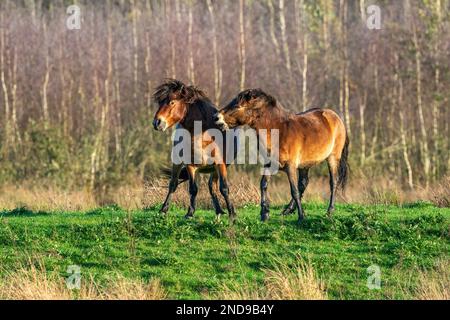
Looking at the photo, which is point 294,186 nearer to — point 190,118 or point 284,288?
point 190,118

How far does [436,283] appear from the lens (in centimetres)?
1238

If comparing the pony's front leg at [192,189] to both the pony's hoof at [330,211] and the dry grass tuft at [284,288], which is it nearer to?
the pony's hoof at [330,211]

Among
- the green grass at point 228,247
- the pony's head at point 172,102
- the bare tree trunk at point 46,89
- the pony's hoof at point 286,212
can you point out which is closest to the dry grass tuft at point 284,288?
the green grass at point 228,247

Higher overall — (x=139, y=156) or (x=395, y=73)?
(x=395, y=73)

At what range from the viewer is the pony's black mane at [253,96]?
1533 centimetres

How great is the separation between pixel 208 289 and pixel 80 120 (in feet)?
75.4

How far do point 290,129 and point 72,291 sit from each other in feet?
16.2

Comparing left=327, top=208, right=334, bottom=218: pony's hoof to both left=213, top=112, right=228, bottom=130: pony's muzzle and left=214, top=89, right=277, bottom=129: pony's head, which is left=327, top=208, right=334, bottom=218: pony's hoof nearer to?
left=214, top=89, right=277, bottom=129: pony's head

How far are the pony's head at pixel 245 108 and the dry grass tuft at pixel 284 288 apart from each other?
319 centimetres

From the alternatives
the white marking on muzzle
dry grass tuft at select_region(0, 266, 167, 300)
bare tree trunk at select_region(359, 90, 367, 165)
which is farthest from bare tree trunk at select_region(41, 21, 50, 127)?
dry grass tuft at select_region(0, 266, 167, 300)

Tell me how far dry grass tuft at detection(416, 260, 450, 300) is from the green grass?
0.66ft

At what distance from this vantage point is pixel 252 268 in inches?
527
